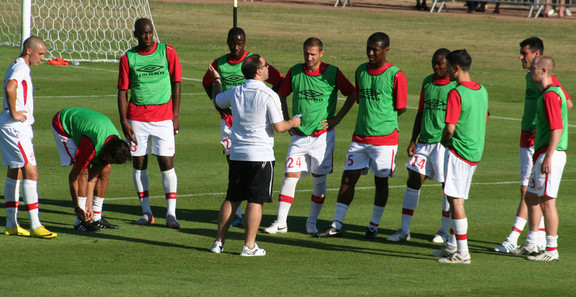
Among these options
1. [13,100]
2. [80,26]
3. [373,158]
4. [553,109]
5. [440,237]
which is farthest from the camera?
[80,26]

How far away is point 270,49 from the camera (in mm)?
31078

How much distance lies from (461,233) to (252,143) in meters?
2.12

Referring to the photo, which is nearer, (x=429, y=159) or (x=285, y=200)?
(x=429, y=159)

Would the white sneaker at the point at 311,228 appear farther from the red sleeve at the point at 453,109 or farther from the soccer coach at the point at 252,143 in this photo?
the red sleeve at the point at 453,109

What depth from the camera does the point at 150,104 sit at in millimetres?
10195

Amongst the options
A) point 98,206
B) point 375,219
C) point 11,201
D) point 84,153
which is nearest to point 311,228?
point 375,219

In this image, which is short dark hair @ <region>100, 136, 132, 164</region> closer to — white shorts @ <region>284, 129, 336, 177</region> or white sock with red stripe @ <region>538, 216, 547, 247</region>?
white shorts @ <region>284, 129, 336, 177</region>

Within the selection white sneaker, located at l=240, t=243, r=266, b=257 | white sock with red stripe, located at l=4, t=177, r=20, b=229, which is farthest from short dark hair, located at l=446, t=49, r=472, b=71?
white sock with red stripe, located at l=4, t=177, r=20, b=229

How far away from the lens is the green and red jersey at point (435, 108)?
966 centimetres

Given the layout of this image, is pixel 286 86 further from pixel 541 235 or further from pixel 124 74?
pixel 541 235

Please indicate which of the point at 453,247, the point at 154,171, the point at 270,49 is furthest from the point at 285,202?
the point at 270,49

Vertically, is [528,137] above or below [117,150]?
above

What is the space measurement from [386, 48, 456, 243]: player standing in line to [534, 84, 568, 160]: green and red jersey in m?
1.20

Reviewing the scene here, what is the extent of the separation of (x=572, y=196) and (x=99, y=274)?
6977 mm
